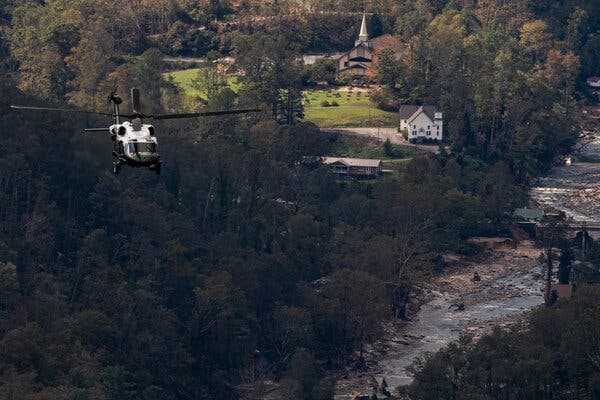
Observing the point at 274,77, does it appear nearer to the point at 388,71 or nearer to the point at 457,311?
the point at 388,71

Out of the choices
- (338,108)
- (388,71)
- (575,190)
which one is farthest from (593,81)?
(575,190)

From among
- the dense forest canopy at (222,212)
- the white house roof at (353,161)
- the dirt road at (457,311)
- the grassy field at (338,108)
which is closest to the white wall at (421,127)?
the dense forest canopy at (222,212)

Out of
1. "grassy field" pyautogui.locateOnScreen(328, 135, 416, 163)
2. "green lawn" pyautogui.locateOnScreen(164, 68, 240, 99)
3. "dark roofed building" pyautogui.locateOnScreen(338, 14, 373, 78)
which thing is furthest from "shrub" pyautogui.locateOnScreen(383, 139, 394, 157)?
"dark roofed building" pyautogui.locateOnScreen(338, 14, 373, 78)

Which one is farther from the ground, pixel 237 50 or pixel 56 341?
pixel 237 50

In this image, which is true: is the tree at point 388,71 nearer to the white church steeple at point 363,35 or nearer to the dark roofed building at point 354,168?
the white church steeple at point 363,35

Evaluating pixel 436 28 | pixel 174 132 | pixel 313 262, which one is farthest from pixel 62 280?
pixel 436 28

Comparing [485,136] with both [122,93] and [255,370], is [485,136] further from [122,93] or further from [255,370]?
[255,370]
